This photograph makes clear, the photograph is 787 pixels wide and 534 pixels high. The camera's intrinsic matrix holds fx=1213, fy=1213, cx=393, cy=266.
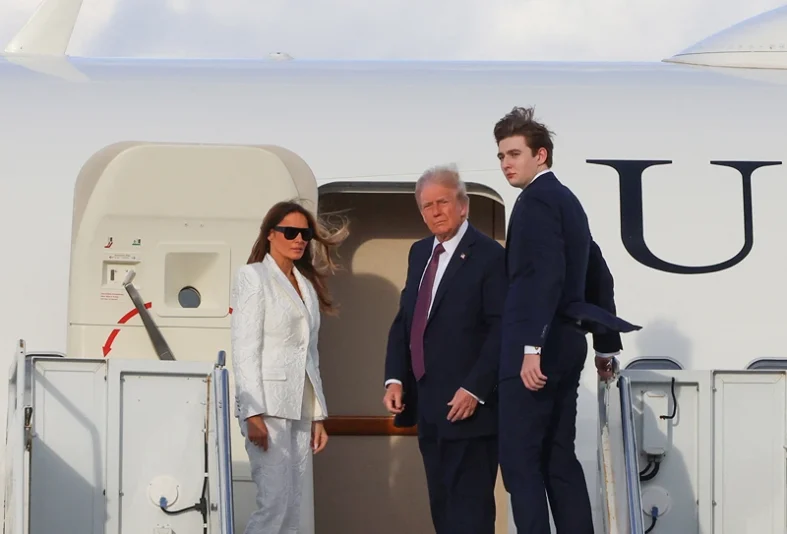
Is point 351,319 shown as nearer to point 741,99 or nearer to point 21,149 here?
point 21,149

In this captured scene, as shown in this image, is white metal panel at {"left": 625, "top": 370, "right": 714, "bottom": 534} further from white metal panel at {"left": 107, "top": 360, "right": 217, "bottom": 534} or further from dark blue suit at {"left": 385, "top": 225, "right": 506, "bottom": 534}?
white metal panel at {"left": 107, "top": 360, "right": 217, "bottom": 534}

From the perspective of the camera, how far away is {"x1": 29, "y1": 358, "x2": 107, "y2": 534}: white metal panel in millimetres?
4859

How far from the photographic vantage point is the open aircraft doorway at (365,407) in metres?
6.97

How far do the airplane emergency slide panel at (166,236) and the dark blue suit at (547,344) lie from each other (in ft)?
5.08

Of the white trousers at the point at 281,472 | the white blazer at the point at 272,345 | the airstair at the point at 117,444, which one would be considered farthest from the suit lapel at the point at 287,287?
the airstair at the point at 117,444

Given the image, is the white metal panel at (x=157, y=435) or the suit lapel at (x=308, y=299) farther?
the suit lapel at (x=308, y=299)

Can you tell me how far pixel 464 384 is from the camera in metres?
4.92

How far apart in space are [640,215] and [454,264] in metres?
1.66

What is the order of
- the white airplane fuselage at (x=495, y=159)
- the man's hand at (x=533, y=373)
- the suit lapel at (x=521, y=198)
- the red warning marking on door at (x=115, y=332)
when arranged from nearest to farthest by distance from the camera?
the man's hand at (x=533, y=373), the suit lapel at (x=521, y=198), the red warning marking on door at (x=115, y=332), the white airplane fuselage at (x=495, y=159)

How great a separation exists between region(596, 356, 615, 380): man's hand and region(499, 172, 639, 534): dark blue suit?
0.06 m

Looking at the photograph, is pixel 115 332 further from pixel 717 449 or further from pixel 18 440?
pixel 717 449

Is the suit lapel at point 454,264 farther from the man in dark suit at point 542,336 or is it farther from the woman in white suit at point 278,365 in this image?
the woman in white suit at point 278,365

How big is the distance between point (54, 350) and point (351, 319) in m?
1.72

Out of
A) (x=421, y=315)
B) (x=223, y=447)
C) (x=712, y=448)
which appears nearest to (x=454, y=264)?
(x=421, y=315)
